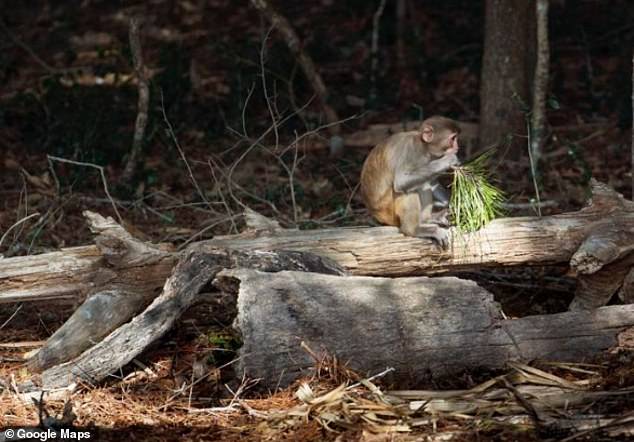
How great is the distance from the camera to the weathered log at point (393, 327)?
580cm

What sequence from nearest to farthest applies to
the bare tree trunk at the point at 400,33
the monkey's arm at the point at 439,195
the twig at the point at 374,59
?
the monkey's arm at the point at 439,195, the twig at the point at 374,59, the bare tree trunk at the point at 400,33

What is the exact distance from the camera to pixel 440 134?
7.32 meters

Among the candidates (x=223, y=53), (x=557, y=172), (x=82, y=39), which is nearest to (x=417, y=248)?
(x=557, y=172)

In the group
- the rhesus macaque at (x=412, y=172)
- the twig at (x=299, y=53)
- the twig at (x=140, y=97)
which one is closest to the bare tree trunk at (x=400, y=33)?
the twig at (x=299, y=53)

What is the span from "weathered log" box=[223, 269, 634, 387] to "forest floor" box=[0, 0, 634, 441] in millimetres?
111

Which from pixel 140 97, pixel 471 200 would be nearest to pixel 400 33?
pixel 140 97

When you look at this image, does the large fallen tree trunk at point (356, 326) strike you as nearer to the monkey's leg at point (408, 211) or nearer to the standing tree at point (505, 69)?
the monkey's leg at point (408, 211)

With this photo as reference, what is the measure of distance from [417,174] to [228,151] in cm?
250

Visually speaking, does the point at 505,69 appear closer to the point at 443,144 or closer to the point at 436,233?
the point at 443,144

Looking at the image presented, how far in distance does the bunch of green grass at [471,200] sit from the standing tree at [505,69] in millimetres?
3079

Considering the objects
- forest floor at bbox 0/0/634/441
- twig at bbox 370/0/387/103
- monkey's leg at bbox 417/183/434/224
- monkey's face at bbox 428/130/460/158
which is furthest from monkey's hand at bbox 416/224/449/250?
twig at bbox 370/0/387/103

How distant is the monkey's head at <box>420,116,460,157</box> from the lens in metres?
7.29

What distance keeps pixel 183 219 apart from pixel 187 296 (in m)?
3.17

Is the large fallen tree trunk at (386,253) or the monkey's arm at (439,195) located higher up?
the monkey's arm at (439,195)
